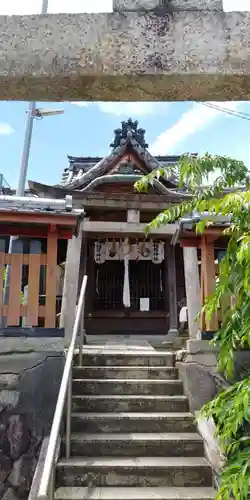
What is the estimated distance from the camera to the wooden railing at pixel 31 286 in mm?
5062

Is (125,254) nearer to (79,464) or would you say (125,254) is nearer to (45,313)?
(45,313)

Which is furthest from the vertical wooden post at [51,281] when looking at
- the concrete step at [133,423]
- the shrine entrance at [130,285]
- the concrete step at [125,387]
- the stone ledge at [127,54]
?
the shrine entrance at [130,285]

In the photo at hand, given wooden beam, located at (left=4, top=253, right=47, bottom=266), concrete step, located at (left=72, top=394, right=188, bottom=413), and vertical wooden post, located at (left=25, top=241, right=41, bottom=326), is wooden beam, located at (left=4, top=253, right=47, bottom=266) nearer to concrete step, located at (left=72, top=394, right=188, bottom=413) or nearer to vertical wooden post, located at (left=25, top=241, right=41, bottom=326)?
vertical wooden post, located at (left=25, top=241, right=41, bottom=326)

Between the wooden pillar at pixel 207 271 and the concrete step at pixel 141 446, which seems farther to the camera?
the wooden pillar at pixel 207 271

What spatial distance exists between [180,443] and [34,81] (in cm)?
389

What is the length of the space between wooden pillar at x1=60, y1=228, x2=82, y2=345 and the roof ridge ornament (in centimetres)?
388

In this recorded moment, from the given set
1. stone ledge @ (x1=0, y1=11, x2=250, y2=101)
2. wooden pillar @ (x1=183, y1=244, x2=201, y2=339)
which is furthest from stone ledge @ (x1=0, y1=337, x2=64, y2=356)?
stone ledge @ (x1=0, y1=11, x2=250, y2=101)

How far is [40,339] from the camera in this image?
4.93 m

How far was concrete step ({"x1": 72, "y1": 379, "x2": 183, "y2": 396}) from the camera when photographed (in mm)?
5352

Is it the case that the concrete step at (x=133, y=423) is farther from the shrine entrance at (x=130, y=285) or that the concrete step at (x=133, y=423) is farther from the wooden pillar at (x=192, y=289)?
the shrine entrance at (x=130, y=285)

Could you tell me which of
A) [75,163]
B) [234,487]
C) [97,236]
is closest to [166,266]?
[97,236]

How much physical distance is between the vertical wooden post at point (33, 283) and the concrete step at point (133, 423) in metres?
1.27

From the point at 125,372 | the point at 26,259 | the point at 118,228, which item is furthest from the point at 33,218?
the point at 118,228

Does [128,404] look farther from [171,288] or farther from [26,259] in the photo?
[171,288]
